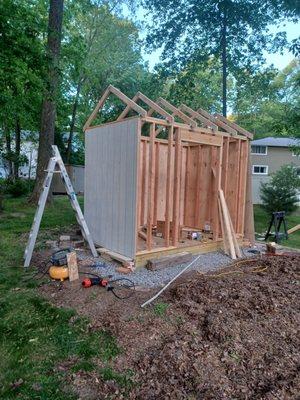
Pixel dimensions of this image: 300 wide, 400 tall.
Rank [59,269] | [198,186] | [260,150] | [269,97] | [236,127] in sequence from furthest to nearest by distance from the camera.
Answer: [260,150] < [269,97] < [198,186] < [236,127] < [59,269]

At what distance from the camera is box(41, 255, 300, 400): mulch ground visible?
7.76 feet

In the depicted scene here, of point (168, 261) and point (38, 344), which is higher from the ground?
point (168, 261)

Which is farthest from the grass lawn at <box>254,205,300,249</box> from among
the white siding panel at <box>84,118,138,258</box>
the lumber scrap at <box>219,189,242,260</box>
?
the white siding panel at <box>84,118,138,258</box>

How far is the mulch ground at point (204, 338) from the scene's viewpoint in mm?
2365

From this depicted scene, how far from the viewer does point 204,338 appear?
119 inches

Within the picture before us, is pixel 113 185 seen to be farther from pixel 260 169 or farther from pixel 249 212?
pixel 260 169

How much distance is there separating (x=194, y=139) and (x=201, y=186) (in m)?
1.82

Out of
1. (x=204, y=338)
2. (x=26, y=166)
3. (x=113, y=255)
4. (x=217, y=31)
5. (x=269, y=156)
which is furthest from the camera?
(x=269, y=156)

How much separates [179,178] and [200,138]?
969 mm

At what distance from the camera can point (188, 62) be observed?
48.1 ft

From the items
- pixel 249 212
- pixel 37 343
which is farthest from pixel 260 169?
pixel 37 343

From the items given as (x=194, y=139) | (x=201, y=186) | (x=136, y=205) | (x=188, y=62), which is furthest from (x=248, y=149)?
(x=188, y=62)

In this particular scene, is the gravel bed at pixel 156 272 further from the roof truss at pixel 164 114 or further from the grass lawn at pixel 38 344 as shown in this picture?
the roof truss at pixel 164 114

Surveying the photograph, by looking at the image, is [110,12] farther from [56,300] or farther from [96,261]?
[56,300]
